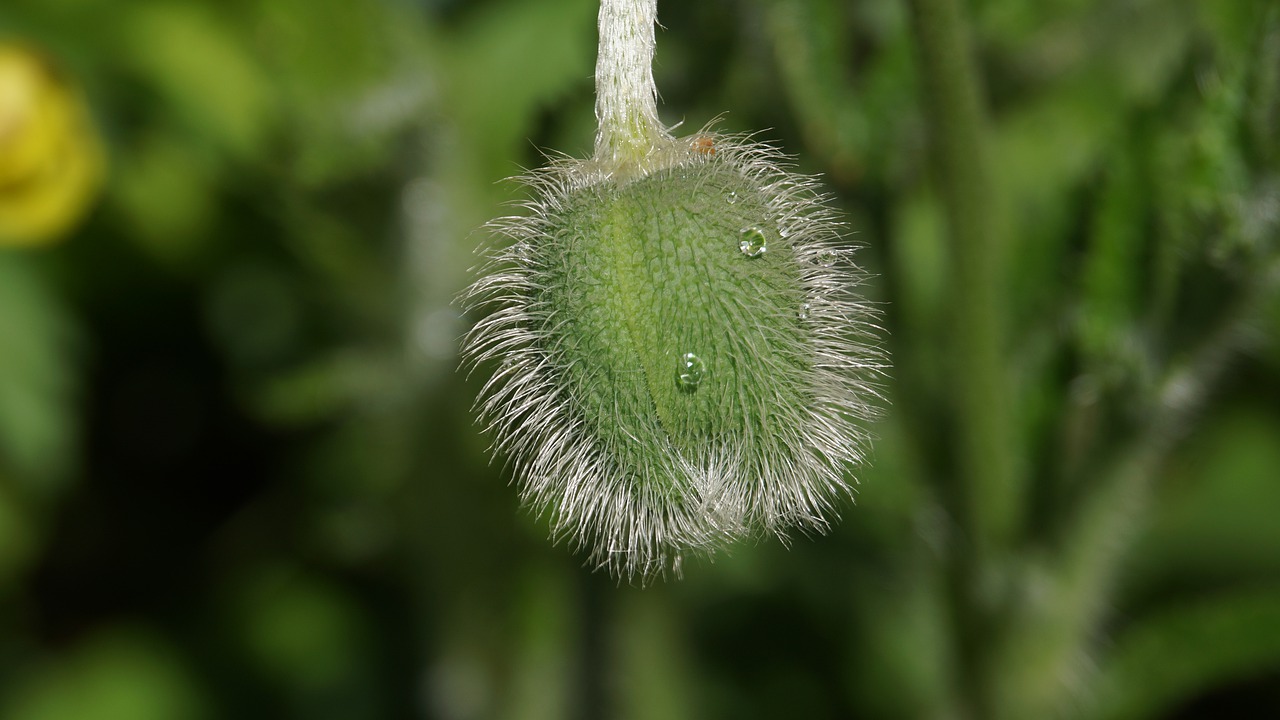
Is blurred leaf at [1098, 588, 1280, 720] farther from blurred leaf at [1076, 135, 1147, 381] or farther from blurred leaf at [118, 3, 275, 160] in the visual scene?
blurred leaf at [118, 3, 275, 160]

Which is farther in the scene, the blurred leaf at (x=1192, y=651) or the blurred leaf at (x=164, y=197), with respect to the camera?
the blurred leaf at (x=164, y=197)

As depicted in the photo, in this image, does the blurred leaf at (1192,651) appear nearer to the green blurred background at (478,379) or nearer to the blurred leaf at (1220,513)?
the green blurred background at (478,379)

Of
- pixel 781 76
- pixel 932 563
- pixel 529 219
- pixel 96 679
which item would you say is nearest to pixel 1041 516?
pixel 932 563

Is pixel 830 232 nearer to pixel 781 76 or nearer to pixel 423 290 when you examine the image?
pixel 781 76

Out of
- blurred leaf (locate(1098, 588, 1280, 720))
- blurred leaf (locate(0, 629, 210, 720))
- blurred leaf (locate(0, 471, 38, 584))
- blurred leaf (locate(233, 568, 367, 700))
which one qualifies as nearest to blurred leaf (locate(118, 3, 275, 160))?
blurred leaf (locate(0, 471, 38, 584))

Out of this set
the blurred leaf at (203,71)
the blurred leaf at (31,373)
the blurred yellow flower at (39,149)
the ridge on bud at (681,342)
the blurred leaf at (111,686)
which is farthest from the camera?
the blurred leaf at (111,686)

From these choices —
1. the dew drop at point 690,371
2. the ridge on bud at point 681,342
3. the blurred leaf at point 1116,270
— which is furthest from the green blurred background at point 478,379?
the dew drop at point 690,371
